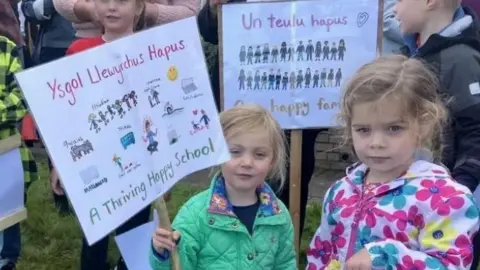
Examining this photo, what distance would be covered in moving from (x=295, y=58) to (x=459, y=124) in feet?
3.21

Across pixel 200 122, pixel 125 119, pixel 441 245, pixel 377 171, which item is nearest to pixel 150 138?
pixel 125 119

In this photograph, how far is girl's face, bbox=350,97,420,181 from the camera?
7.33 feet

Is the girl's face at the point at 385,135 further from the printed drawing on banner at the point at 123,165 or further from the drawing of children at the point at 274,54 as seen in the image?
the drawing of children at the point at 274,54

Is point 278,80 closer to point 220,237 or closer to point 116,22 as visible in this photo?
point 116,22

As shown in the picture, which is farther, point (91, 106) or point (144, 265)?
point (144, 265)

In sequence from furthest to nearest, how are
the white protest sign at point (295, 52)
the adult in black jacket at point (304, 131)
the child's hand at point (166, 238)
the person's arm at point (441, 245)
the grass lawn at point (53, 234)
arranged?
the grass lawn at point (53, 234), the adult in black jacket at point (304, 131), the white protest sign at point (295, 52), the child's hand at point (166, 238), the person's arm at point (441, 245)

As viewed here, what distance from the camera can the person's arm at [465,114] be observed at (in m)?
2.77

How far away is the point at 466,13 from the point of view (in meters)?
3.13

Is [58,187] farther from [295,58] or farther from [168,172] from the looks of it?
[168,172]

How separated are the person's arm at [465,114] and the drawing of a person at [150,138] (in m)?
1.12

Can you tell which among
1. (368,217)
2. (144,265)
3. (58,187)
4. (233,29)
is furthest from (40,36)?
(368,217)

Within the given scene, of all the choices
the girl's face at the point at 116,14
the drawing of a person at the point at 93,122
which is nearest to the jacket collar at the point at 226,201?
the drawing of a person at the point at 93,122

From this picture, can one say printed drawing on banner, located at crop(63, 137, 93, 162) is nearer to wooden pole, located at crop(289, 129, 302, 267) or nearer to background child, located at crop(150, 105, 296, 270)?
background child, located at crop(150, 105, 296, 270)

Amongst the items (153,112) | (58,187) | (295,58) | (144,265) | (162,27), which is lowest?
(58,187)
